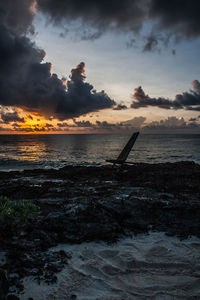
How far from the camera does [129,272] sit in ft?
12.3

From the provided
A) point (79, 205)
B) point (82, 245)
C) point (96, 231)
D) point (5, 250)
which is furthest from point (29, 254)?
point (79, 205)

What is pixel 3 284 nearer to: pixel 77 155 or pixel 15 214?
pixel 15 214

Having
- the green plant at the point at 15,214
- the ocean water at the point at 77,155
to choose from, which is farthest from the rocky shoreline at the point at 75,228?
the ocean water at the point at 77,155

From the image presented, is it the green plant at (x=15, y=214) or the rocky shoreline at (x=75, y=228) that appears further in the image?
the green plant at (x=15, y=214)

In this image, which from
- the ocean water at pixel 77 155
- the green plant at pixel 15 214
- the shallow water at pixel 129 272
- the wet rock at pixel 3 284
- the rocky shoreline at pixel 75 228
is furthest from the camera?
the ocean water at pixel 77 155

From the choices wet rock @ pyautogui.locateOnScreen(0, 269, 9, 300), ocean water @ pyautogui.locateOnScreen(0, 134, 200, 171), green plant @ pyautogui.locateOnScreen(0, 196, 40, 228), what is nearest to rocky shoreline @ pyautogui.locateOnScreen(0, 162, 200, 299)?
wet rock @ pyautogui.locateOnScreen(0, 269, 9, 300)

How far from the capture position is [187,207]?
640 cm

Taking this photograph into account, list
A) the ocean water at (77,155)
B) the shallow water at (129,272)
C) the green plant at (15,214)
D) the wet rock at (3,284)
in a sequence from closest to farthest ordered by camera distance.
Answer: the wet rock at (3,284)
the shallow water at (129,272)
the green plant at (15,214)
the ocean water at (77,155)

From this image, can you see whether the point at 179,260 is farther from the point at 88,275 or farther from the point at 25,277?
the point at 25,277

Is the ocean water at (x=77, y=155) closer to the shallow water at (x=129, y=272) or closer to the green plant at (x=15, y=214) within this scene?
the green plant at (x=15, y=214)

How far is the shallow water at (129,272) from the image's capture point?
125 inches

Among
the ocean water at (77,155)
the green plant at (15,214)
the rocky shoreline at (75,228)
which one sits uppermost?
the green plant at (15,214)

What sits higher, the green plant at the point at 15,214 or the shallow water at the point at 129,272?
the green plant at the point at 15,214

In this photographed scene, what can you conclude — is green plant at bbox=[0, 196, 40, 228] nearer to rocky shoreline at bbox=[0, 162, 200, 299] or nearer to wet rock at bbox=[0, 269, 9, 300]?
rocky shoreline at bbox=[0, 162, 200, 299]
